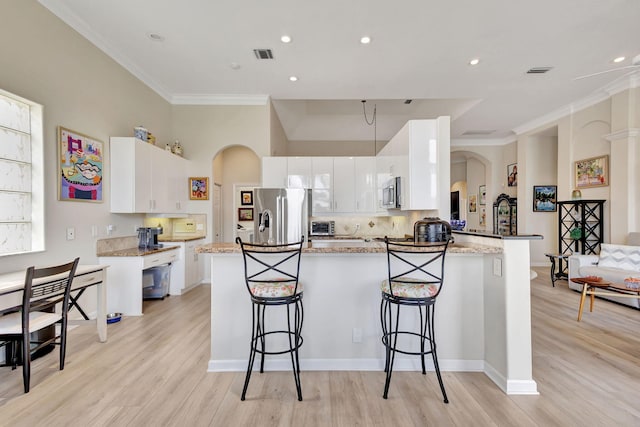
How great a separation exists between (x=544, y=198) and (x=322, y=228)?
5.24 m

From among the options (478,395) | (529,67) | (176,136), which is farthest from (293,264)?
(529,67)

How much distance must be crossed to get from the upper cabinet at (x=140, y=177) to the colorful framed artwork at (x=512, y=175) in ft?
25.2

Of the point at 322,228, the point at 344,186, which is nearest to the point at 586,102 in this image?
the point at 344,186

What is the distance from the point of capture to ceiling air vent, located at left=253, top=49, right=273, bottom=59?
354 centimetres

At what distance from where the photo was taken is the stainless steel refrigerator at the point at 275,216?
14.6ft

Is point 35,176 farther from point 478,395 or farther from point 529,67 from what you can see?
point 529,67

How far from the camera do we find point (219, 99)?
4941mm

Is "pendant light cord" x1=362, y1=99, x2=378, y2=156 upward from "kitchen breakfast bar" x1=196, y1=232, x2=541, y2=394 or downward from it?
upward

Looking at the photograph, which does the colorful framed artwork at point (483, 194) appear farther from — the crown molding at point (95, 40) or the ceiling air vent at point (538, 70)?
the crown molding at point (95, 40)

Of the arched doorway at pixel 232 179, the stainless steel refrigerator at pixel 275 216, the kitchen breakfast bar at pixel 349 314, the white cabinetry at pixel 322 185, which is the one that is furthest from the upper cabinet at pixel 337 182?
the kitchen breakfast bar at pixel 349 314

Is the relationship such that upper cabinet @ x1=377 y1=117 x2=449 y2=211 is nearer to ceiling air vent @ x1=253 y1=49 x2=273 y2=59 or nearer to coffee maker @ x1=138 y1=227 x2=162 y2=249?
ceiling air vent @ x1=253 y1=49 x2=273 y2=59

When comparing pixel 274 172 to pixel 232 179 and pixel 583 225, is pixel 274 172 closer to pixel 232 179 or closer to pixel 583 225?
pixel 232 179

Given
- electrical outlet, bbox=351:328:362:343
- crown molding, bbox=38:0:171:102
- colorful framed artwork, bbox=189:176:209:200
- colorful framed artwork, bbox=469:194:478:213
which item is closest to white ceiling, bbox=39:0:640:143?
crown molding, bbox=38:0:171:102

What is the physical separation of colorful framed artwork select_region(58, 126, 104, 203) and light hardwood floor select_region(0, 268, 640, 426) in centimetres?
153
